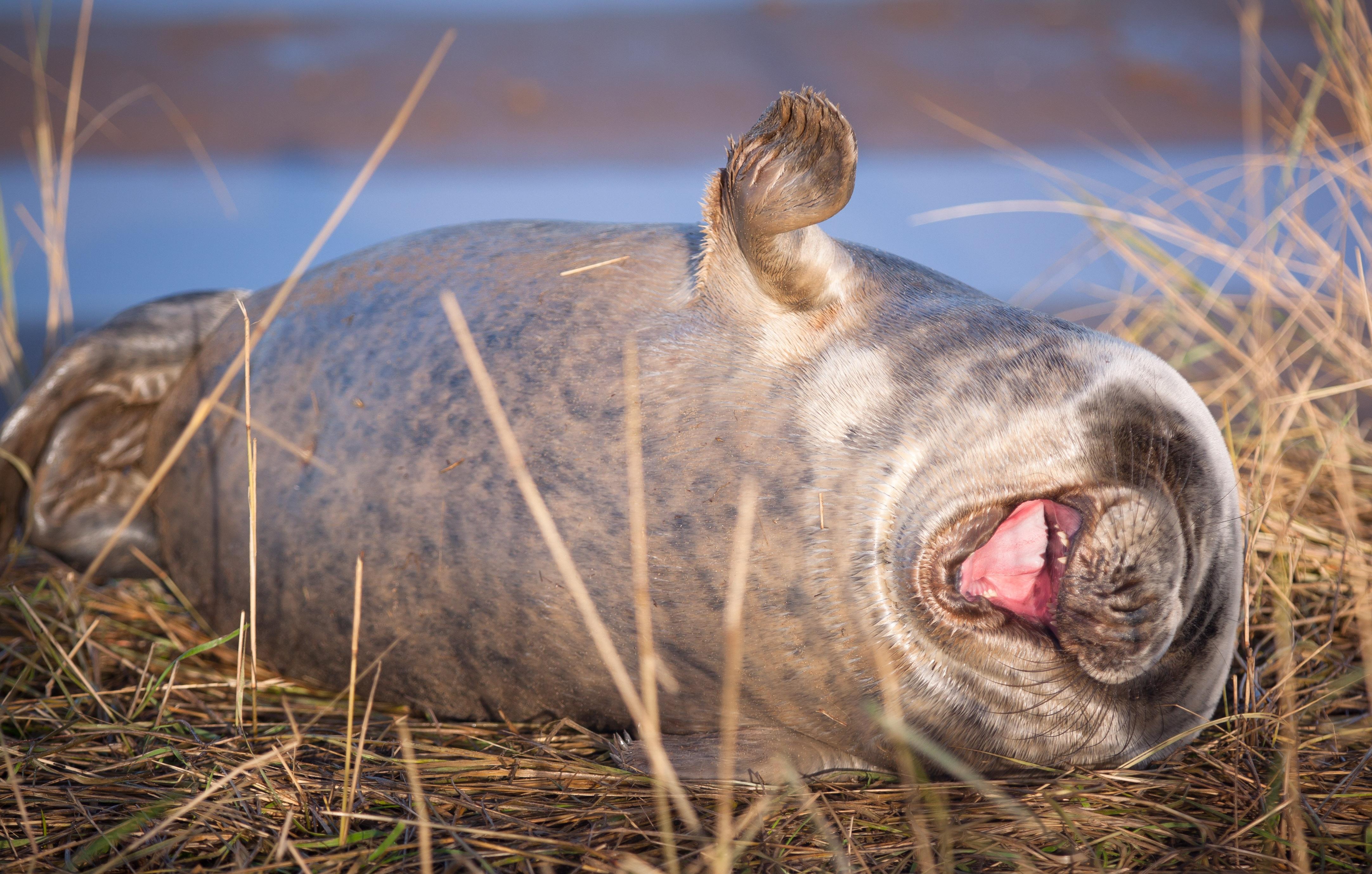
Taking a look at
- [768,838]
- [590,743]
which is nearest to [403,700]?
[590,743]

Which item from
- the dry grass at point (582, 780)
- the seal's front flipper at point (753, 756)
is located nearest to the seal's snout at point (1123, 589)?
the dry grass at point (582, 780)

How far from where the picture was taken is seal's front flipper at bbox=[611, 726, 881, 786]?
1711 millimetres

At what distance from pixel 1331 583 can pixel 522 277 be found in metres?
2.10

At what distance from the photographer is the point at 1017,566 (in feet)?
5.93

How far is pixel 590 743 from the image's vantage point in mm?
1911

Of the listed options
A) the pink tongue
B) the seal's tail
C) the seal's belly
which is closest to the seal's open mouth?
the pink tongue

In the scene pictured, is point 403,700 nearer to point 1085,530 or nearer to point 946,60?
point 1085,530

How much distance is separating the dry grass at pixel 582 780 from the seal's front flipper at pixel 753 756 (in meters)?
0.03

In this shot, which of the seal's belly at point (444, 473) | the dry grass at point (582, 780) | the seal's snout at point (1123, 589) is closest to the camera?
the dry grass at point (582, 780)

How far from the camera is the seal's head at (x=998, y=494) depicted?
5.58ft

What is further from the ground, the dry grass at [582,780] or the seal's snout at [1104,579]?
the seal's snout at [1104,579]

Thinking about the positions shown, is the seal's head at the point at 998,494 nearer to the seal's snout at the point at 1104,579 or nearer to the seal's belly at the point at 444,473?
the seal's snout at the point at 1104,579

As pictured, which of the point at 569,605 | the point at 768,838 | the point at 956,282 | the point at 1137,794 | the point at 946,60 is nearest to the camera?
the point at 768,838

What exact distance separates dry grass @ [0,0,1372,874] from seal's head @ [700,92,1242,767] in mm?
128
